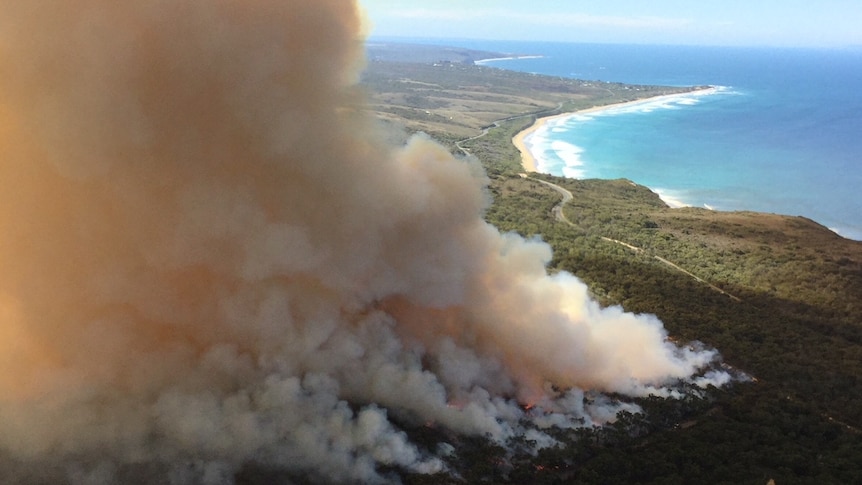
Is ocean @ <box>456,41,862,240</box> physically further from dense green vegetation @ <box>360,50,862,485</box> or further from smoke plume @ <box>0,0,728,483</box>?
smoke plume @ <box>0,0,728,483</box>

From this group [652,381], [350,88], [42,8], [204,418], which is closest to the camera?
[42,8]

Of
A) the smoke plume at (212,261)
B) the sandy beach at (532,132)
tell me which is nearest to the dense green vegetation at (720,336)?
the smoke plume at (212,261)

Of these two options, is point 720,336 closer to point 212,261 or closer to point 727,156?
point 212,261

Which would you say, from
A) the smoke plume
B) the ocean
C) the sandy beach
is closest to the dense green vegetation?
the smoke plume

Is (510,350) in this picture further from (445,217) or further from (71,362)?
(71,362)

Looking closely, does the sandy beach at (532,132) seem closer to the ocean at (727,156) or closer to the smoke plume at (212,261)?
the ocean at (727,156)

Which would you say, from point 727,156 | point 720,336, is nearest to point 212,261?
point 720,336

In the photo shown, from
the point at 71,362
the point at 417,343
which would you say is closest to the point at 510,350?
the point at 417,343
